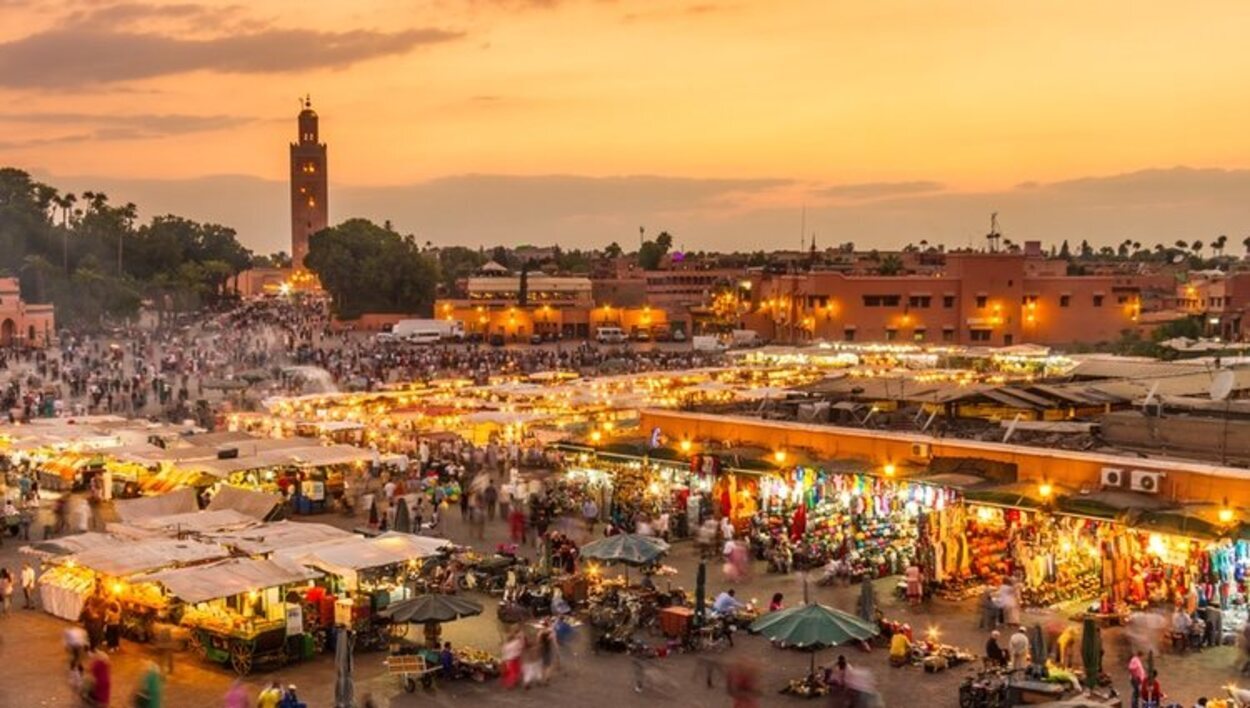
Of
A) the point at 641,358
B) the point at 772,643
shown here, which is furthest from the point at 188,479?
the point at 641,358

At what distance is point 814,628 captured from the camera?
14211 millimetres

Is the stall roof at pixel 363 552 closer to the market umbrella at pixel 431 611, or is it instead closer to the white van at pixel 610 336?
the market umbrella at pixel 431 611

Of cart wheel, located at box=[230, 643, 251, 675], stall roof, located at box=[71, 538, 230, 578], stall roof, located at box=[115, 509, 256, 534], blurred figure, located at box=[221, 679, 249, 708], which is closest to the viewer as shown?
blurred figure, located at box=[221, 679, 249, 708]

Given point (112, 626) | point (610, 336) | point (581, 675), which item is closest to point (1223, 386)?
point (581, 675)

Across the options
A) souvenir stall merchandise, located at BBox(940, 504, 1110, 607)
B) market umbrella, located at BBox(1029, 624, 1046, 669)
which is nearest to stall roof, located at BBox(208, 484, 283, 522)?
souvenir stall merchandise, located at BBox(940, 504, 1110, 607)

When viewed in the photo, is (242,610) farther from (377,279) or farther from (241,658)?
(377,279)

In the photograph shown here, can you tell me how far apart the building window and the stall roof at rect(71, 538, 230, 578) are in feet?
179

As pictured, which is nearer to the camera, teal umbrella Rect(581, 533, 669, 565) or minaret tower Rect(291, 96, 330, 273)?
teal umbrella Rect(581, 533, 669, 565)

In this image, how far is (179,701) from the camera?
14180 millimetres

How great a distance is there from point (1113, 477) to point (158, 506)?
15.1 meters

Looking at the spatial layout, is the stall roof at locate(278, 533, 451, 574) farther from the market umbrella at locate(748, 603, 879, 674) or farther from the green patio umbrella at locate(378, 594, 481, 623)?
the market umbrella at locate(748, 603, 879, 674)

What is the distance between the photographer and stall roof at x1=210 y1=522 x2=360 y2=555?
17719 millimetres

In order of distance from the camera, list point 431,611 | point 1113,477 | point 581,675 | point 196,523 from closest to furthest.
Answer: point 581,675
point 431,611
point 1113,477
point 196,523

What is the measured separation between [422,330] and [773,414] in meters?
61.7
